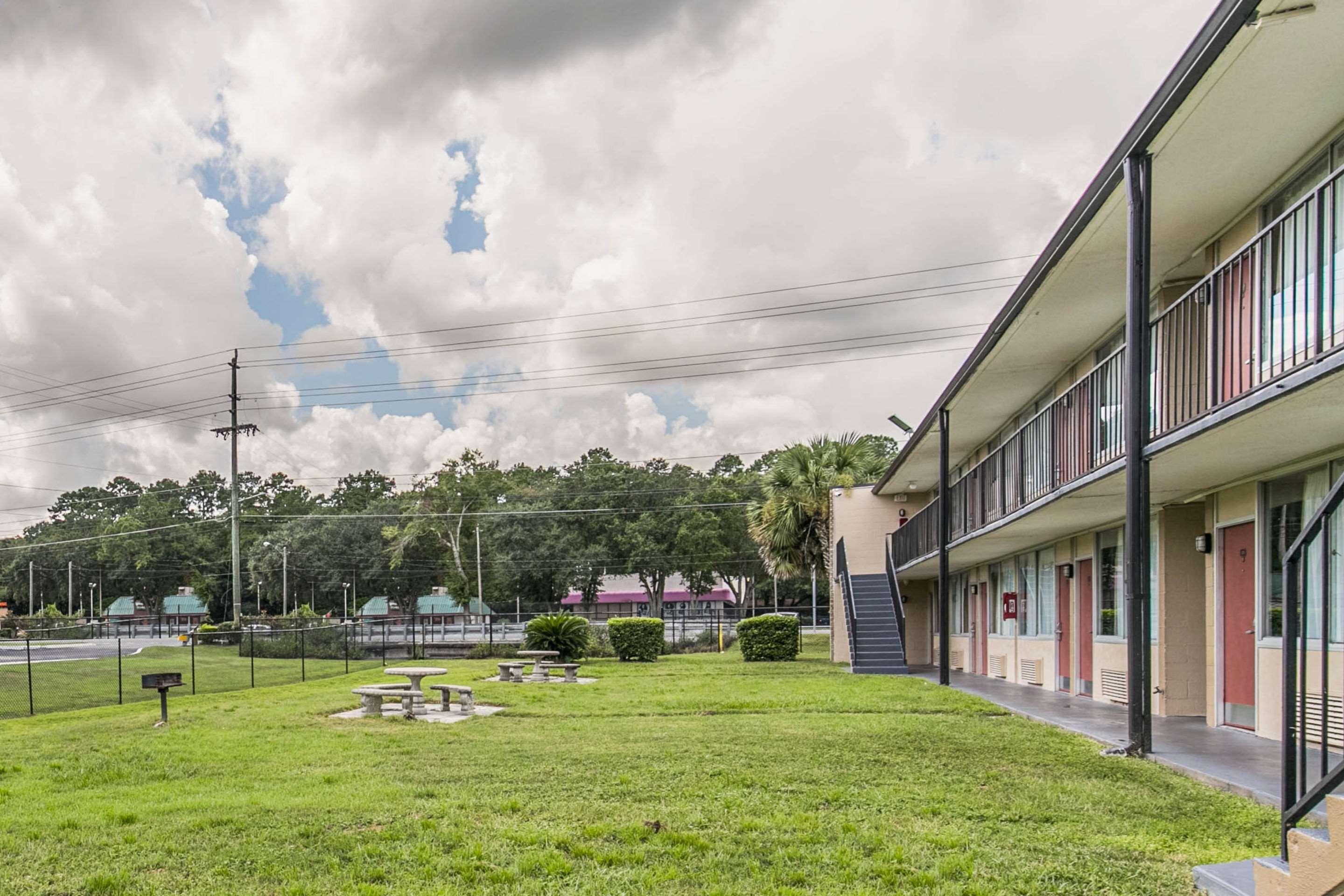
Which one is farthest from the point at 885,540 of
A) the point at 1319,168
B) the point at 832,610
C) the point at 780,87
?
the point at 1319,168

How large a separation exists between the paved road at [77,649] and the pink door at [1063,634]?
24302 mm

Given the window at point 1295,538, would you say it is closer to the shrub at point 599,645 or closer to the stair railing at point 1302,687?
the stair railing at point 1302,687

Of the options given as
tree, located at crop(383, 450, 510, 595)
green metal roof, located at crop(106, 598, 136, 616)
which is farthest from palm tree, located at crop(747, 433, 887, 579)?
green metal roof, located at crop(106, 598, 136, 616)

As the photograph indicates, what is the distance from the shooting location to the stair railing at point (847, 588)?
940 inches

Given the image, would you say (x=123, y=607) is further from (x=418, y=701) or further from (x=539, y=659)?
(x=418, y=701)

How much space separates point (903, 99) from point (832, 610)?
59.0 ft

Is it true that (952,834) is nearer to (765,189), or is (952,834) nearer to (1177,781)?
(1177,781)

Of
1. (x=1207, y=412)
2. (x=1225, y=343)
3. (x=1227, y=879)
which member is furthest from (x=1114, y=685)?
(x=1227, y=879)

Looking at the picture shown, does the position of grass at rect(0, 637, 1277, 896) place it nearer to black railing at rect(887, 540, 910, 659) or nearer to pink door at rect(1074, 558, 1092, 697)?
pink door at rect(1074, 558, 1092, 697)

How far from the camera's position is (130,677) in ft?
72.9

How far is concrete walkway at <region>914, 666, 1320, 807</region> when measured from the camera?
24.5 feet

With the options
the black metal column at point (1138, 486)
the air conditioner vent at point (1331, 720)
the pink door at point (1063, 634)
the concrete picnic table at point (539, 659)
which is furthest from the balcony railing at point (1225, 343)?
the concrete picnic table at point (539, 659)

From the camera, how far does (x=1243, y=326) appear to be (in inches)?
368

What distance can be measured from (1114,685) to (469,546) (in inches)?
2385
